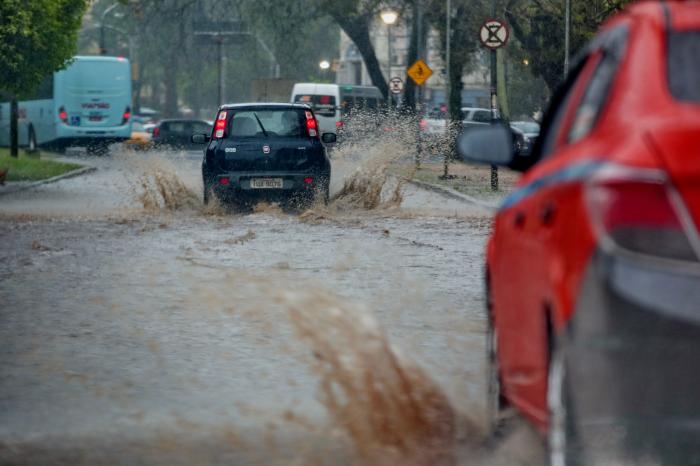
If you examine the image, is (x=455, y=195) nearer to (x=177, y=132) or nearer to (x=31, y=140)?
(x=31, y=140)

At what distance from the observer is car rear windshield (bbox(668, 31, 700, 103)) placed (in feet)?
13.3

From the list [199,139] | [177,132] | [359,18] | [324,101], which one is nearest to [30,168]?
[199,139]

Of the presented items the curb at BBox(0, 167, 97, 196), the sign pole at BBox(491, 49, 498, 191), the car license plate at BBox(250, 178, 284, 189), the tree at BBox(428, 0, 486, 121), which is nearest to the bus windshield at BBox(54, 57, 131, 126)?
the curb at BBox(0, 167, 97, 196)

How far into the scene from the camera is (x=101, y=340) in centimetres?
924

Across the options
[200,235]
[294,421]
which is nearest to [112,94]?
[200,235]

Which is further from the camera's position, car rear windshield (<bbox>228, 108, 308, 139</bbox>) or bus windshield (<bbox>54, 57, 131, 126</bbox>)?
bus windshield (<bbox>54, 57, 131, 126</bbox>)

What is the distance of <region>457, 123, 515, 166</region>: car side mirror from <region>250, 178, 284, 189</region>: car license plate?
15773 mm

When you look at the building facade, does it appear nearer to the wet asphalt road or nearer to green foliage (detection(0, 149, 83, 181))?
green foliage (detection(0, 149, 83, 181))

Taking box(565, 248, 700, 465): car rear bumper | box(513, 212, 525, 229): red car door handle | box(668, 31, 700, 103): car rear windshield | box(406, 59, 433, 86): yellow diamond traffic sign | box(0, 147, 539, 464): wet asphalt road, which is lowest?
box(0, 147, 539, 464): wet asphalt road

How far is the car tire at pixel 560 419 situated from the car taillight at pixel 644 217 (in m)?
0.43

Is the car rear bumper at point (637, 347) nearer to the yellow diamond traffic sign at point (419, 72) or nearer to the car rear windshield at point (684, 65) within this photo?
the car rear windshield at point (684, 65)

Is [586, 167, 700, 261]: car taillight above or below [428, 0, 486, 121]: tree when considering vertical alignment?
below

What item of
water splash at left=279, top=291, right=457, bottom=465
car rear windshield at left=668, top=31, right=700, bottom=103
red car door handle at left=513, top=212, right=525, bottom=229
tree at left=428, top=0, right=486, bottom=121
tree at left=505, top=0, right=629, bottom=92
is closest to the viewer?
car rear windshield at left=668, top=31, right=700, bottom=103

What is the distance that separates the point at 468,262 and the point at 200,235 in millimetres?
4142
